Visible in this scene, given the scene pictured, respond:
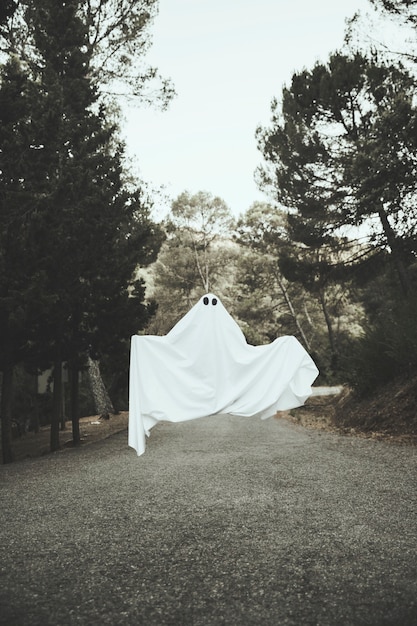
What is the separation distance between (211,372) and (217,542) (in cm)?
162

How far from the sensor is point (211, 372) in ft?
16.8

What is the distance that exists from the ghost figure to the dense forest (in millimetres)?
4128

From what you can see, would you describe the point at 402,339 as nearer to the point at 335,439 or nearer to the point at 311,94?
the point at 335,439

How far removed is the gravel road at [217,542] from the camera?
10.2 feet

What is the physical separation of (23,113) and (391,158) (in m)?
7.85

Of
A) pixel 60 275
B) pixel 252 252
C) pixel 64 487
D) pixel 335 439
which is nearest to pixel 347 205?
pixel 335 439

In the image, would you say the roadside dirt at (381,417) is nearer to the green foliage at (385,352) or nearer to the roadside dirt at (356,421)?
the roadside dirt at (356,421)

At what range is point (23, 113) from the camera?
922cm

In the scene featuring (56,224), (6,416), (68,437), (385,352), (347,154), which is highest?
(347,154)

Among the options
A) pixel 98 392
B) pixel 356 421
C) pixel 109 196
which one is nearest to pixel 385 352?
pixel 356 421

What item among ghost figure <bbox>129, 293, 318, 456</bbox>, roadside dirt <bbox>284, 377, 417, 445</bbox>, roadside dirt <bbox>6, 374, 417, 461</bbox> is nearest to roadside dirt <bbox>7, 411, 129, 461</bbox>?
roadside dirt <bbox>6, 374, 417, 461</bbox>

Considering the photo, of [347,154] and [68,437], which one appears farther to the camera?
[347,154]

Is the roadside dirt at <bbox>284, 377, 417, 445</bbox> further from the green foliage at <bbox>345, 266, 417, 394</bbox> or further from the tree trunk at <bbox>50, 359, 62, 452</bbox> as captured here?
the tree trunk at <bbox>50, 359, 62, 452</bbox>

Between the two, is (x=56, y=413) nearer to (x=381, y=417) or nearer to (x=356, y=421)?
(x=356, y=421)
